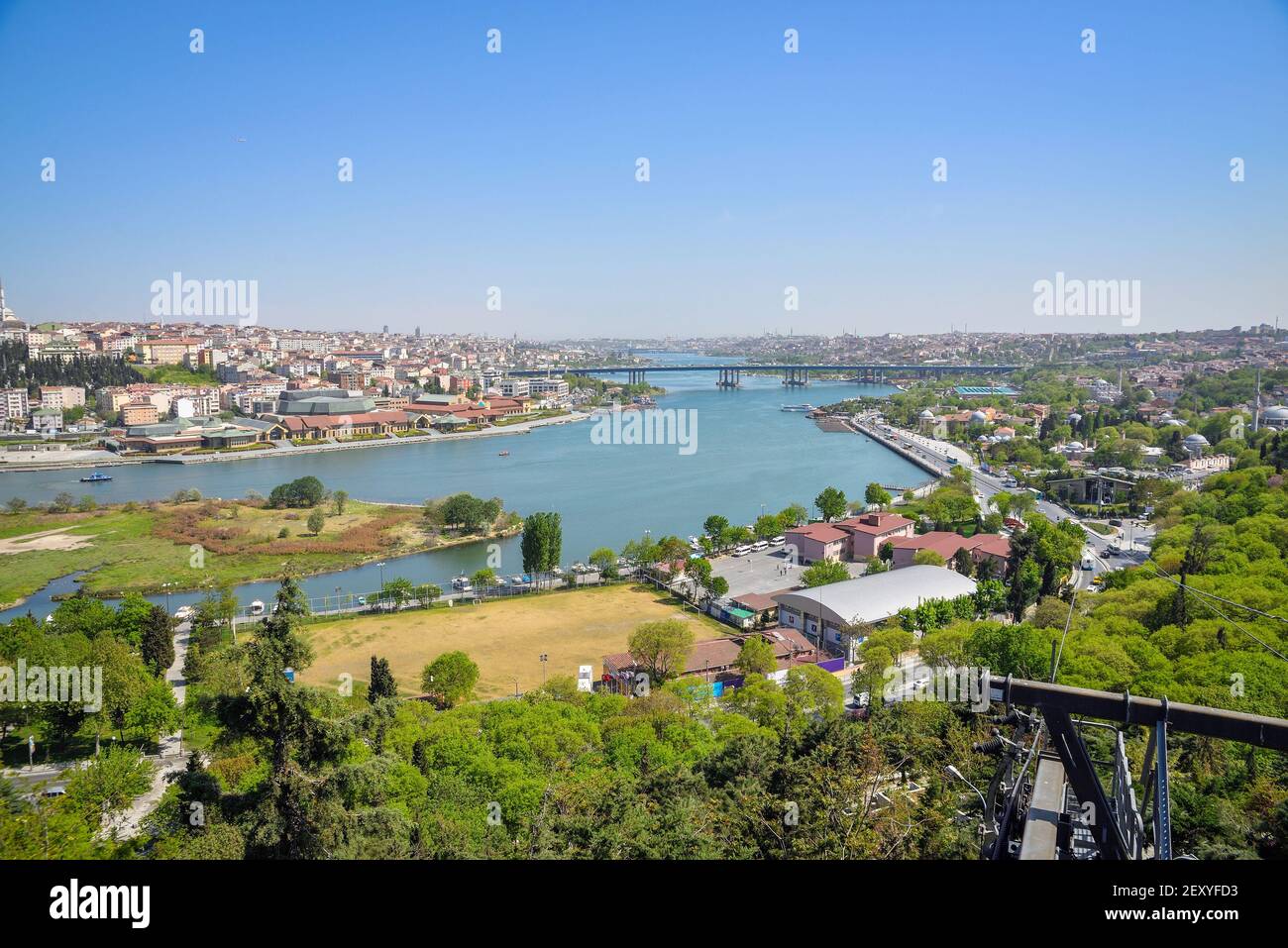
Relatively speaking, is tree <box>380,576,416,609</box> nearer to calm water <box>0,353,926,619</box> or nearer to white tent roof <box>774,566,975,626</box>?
calm water <box>0,353,926,619</box>

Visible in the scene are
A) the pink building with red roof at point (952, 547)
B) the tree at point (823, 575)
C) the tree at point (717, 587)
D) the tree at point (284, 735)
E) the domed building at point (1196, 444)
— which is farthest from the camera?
the domed building at point (1196, 444)

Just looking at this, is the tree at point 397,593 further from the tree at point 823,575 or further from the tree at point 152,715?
the tree at point 823,575

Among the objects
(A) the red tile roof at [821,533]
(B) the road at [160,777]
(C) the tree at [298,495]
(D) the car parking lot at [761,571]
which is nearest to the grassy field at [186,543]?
(C) the tree at [298,495]

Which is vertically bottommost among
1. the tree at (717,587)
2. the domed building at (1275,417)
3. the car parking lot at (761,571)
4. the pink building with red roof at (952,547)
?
the car parking lot at (761,571)

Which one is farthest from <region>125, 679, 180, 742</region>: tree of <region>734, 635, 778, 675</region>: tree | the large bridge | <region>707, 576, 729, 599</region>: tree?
the large bridge

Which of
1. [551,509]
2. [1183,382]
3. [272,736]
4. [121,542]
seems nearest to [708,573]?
[551,509]
